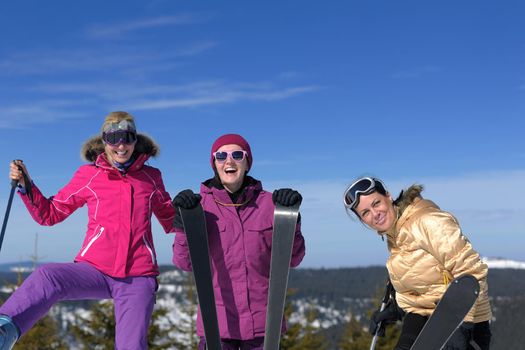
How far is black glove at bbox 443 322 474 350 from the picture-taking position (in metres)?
4.19

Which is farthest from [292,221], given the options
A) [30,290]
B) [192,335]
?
[192,335]

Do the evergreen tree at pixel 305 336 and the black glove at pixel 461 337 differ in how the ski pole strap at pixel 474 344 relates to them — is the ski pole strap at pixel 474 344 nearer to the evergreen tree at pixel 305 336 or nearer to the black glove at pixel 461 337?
the black glove at pixel 461 337

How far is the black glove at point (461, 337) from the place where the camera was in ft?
13.7

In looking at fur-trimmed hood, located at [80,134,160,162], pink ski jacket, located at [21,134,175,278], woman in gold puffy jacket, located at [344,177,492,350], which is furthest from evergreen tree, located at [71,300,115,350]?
woman in gold puffy jacket, located at [344,177,492,350]

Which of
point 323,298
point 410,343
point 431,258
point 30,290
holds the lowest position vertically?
point 323,298

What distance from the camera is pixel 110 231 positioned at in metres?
4.62

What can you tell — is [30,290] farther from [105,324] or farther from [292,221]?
[105,324]

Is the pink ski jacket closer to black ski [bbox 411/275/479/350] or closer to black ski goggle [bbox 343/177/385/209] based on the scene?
black ski goggle [bbox 343/177/385/209]

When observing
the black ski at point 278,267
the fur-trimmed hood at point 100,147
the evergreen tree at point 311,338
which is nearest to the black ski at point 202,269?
the black ski at point 278,267

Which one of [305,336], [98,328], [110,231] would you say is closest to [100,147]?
[110,231]

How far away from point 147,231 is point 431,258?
214cm

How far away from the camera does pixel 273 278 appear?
162 inches

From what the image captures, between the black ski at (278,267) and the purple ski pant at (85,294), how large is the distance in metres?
0.96

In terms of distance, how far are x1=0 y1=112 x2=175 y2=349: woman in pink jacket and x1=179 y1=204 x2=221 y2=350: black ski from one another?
550mm
